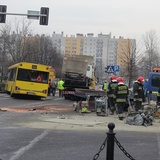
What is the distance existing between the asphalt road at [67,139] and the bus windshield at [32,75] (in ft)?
44.9

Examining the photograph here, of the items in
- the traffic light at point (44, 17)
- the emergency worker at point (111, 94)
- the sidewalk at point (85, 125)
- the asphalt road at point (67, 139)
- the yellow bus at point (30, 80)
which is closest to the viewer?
the asphalt road at point (67, 139)

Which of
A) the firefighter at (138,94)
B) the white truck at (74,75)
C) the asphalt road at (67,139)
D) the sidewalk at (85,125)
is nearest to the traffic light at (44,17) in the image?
the white truck at (74,75)

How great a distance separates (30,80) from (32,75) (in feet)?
1.40

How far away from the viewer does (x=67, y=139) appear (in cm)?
1002

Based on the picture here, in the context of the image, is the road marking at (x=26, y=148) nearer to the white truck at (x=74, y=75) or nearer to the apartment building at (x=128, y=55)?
the white truck at (x=74, y=75)

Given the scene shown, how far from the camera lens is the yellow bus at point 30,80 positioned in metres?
28.0

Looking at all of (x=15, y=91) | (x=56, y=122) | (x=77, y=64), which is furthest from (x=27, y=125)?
(x=77, y=64)

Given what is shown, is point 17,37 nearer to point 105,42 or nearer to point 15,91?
point 15,91

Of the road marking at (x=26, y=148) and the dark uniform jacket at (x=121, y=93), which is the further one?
the dark uniform jacket at (x=121, y=93)

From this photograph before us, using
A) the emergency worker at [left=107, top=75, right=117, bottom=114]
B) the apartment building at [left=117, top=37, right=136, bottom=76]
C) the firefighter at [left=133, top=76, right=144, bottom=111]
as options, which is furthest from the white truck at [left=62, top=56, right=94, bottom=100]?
the firefighter at [left=133, top=76, right=144, bottom=111]

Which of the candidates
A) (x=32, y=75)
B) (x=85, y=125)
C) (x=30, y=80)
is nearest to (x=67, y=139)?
(x=85, y=125)

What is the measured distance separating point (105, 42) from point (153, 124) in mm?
136289

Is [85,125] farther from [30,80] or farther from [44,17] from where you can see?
[30,80]

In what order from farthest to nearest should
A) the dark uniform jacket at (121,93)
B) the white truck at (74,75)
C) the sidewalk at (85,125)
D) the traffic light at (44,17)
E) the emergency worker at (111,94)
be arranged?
the white truck at (74,75), the traffic light at (44,17), the emergency worker at (111,94), the dark uniform jacket at (121,93), the sidewalk at (85,125)
